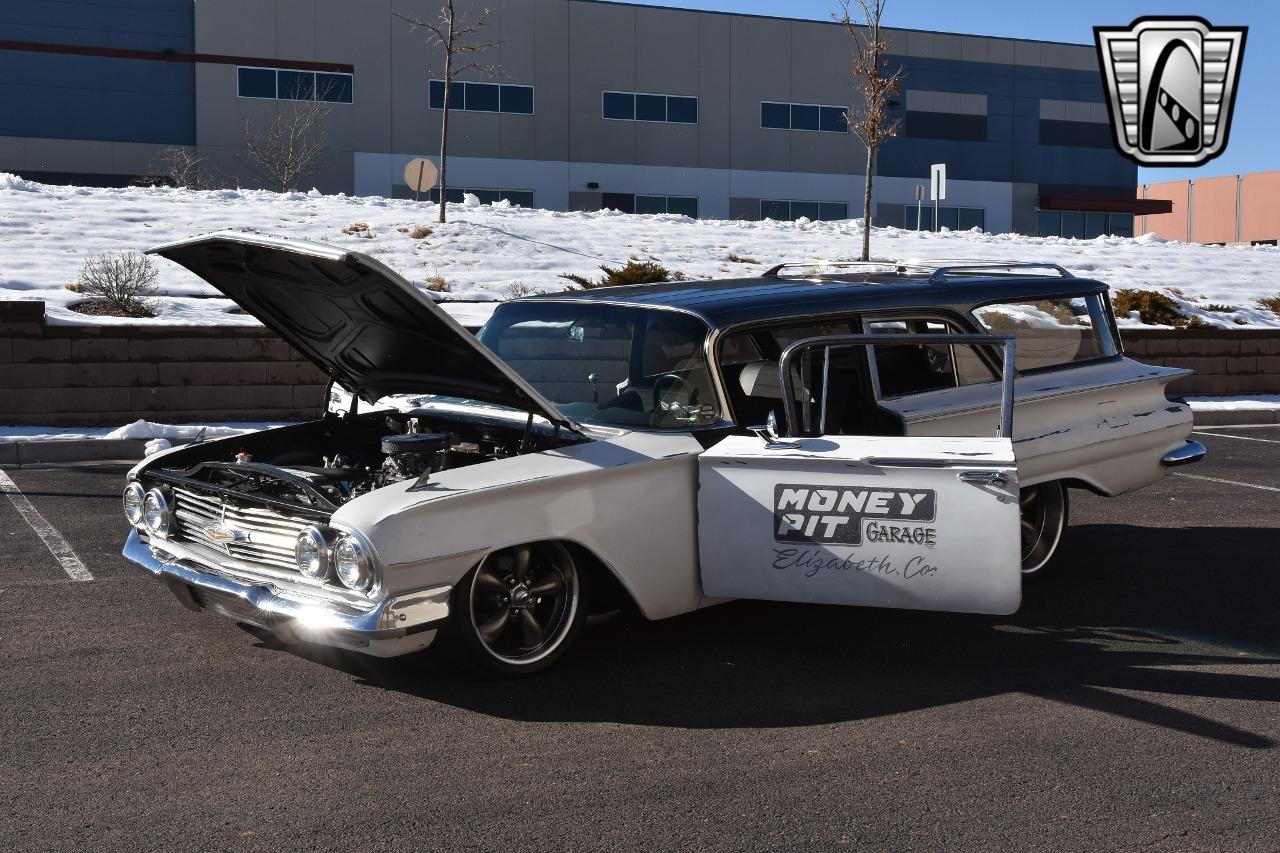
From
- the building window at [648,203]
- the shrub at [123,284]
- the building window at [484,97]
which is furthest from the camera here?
the building window at [648,203]

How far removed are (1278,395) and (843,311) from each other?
45.1ft

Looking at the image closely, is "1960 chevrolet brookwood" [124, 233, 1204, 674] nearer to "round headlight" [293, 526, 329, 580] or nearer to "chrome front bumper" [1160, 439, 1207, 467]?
"round headlight" [293, 526, 329, 580]

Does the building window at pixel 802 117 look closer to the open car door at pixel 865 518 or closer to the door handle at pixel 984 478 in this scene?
the open car door at pixel 865 518

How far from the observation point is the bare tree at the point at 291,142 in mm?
38156

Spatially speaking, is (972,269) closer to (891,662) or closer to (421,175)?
(891,662)

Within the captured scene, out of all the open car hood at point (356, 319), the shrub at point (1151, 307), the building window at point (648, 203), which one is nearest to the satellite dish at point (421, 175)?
the building window at point (648, 203)

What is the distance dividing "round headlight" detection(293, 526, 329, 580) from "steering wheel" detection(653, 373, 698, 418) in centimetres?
158

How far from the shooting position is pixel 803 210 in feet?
152

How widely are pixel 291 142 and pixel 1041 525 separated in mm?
33725

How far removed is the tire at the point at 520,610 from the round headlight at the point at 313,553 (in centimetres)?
50

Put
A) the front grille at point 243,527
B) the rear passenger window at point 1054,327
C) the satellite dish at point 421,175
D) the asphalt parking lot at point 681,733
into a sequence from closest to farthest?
the asphalt parking lot at point 681,733, the front grille at point 243,527, the rear passenger window at point 1054,327, the satellite dish at point 421,175

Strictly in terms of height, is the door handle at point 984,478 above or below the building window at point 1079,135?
below

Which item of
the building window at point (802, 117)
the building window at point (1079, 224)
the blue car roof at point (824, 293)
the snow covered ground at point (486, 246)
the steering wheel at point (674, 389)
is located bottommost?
the steering wheel at point (674, 389)

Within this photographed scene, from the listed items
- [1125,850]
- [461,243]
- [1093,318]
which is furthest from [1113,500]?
[461,243]
